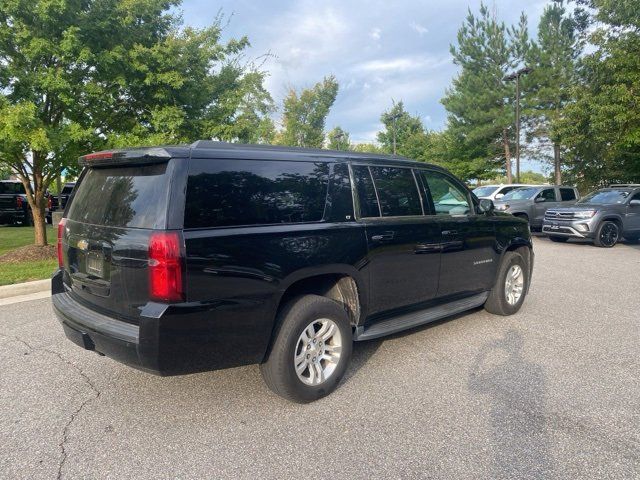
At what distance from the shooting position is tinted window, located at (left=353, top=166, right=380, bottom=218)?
384cm

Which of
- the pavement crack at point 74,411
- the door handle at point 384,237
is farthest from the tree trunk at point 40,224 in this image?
the door handle at point 384,237

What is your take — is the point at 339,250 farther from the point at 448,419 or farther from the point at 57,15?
the point at 57,15

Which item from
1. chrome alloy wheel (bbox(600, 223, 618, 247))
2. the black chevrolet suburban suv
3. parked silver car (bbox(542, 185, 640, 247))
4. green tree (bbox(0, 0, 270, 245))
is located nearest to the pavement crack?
the black chevrolet suburban suv

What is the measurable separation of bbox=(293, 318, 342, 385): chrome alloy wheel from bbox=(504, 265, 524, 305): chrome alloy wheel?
9.37 ft

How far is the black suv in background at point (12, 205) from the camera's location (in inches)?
711

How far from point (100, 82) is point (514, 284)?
8.41 meters

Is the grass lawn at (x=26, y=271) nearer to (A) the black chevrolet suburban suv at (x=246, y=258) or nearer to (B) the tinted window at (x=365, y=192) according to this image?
(A) the black chevrolet suburban suv at (x=246, y=258)

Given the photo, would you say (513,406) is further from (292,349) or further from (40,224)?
(40,224)

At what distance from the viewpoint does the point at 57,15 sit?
8.05 metres

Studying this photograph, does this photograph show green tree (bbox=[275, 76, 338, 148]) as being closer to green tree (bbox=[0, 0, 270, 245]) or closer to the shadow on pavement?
green tree (bbox=[0, 0, 270, 245])

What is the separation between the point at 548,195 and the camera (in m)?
16.2

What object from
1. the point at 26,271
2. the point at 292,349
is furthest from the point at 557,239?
the point at 26,271

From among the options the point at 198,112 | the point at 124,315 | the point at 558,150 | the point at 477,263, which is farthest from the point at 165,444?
the point at 558,150

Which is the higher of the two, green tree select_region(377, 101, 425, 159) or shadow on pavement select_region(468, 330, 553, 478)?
green tree select_region(377, 101, 425, 159)
